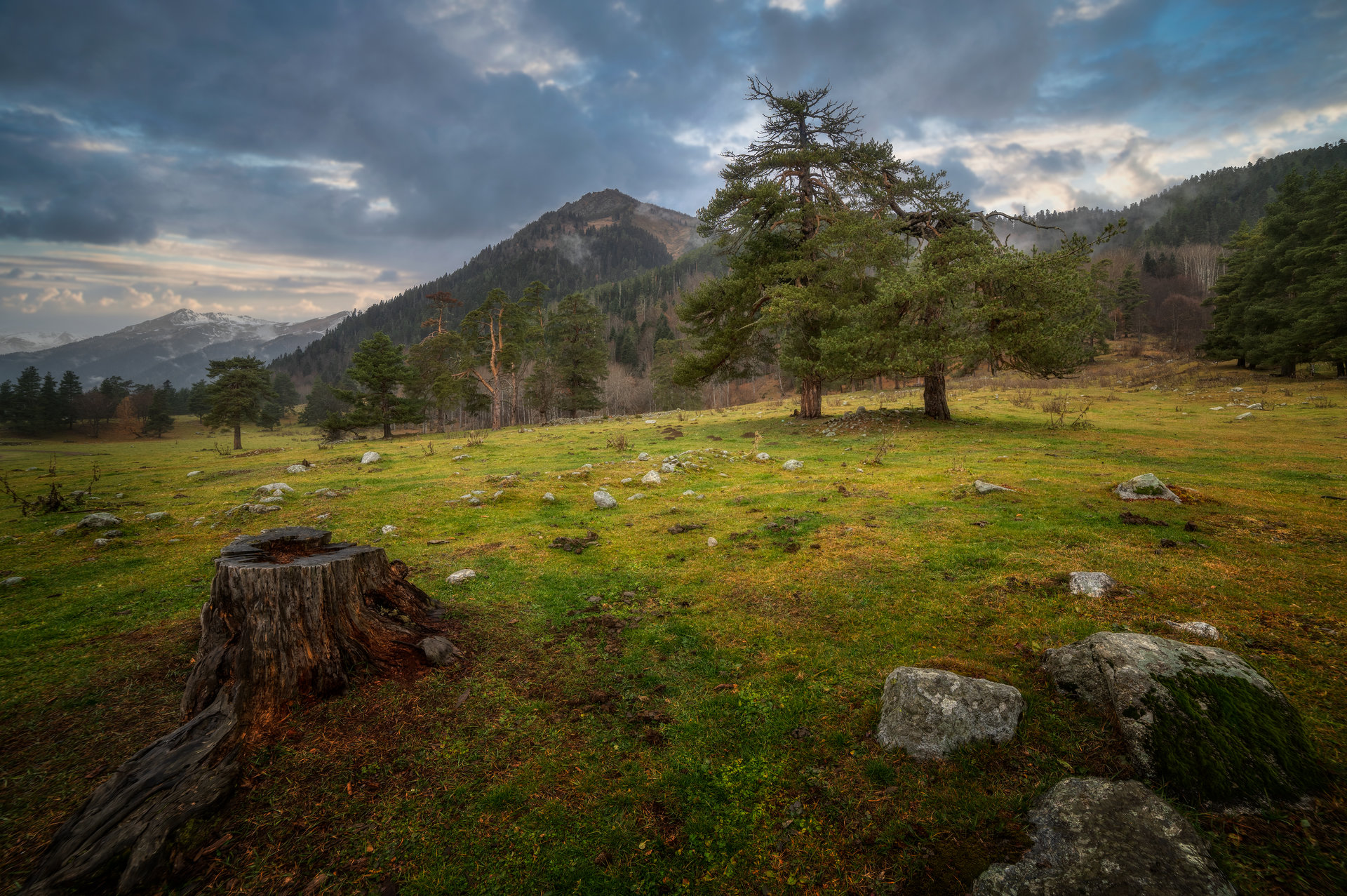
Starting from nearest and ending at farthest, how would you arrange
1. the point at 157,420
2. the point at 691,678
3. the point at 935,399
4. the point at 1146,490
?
the point at 691,678 < the point at 1146,490 < the point at 935,399 < the point at 157,420

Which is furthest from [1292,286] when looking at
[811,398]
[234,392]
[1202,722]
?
[234,392]

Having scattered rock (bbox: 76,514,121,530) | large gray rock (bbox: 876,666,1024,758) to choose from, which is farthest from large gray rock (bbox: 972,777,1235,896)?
scattered rock (bbox: 76,514,121,530)

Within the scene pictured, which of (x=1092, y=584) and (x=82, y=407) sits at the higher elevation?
(x=82, y=407)

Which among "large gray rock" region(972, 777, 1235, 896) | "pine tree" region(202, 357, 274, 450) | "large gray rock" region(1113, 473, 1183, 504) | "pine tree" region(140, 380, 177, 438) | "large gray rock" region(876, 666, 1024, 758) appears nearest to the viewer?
"large gray rock" region(972, 777, 1235, 896)

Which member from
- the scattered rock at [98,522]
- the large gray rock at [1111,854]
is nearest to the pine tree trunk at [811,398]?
the large gray rock at [1111,854]

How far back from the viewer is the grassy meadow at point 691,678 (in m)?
2.65

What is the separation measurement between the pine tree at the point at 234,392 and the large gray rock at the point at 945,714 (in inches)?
2033

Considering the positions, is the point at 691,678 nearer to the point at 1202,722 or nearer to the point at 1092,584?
the point at 1202,722

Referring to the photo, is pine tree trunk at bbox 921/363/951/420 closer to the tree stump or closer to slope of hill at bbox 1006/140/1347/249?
the tree stump

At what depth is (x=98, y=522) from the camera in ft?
28.6

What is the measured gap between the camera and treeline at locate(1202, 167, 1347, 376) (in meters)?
25.9

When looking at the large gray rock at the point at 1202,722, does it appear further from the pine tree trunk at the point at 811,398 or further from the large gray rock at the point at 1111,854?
the pine tree trunk at the point at 811,398

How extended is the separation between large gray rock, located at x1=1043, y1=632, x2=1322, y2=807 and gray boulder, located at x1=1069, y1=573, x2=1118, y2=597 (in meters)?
1.73

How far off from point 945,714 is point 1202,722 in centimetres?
136
